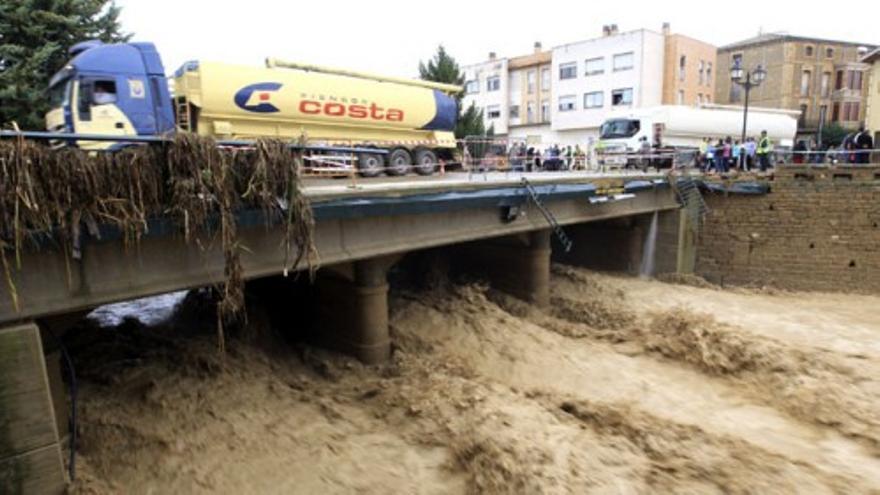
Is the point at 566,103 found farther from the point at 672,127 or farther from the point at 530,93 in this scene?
the point at 672,127

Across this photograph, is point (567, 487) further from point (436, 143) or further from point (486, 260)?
point (436, 143)

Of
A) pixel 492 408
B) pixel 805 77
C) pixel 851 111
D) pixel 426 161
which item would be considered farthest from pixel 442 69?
pixel 851 111

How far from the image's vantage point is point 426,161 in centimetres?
1816

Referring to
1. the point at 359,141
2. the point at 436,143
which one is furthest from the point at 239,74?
the point at 436,143

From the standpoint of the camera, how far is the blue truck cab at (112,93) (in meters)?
13.0

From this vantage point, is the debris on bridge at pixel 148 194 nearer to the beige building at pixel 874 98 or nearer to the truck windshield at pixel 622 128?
the truck windshield at pixel 622 128

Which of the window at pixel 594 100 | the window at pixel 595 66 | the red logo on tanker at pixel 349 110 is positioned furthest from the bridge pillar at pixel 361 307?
the window at pixel 595 66

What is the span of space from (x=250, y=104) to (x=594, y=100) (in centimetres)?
3636

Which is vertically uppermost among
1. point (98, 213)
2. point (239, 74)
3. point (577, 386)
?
point (239, 74)

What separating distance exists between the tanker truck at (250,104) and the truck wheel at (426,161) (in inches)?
1.2

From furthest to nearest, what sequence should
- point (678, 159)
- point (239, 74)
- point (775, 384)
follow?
point (678, 159), point (239, 74), point (775, 384)

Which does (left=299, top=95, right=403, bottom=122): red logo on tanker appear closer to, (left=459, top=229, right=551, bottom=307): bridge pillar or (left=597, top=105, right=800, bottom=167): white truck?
(left=459, top=229, right=551, bottom=307): bridge pillar

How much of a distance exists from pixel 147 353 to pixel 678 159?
20807mm

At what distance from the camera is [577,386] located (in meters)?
10.8
